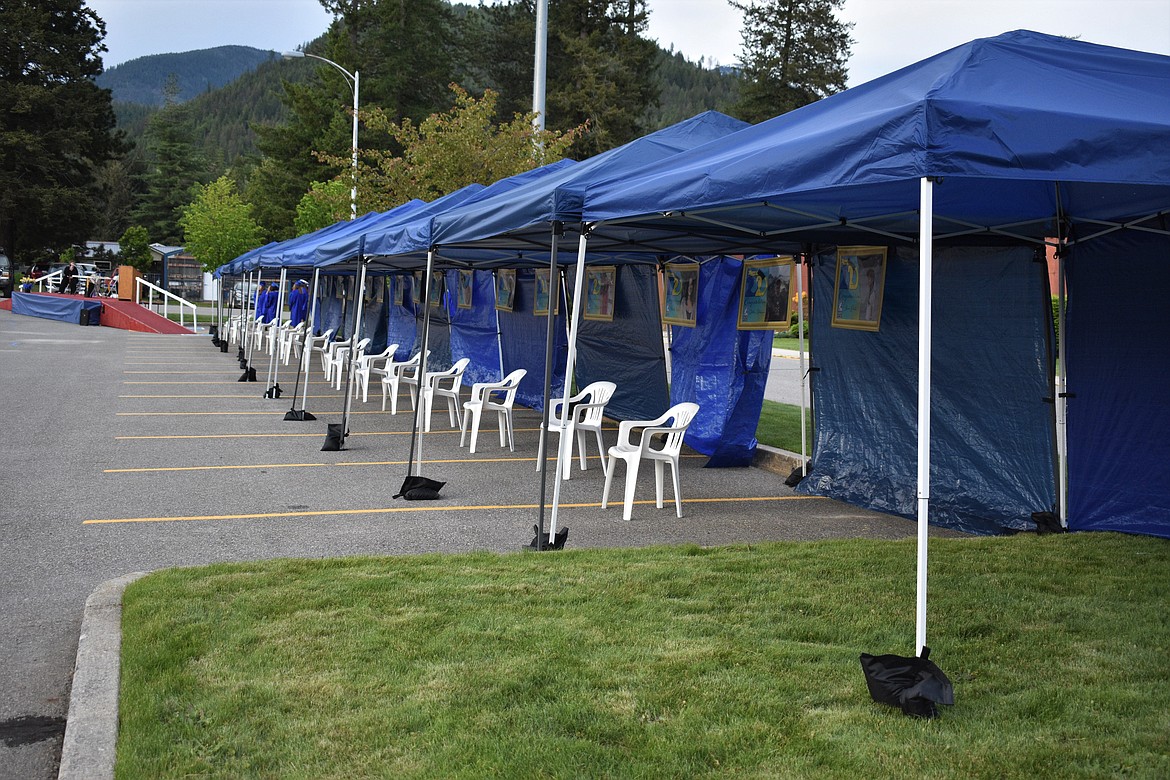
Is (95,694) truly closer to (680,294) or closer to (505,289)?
(680,294)

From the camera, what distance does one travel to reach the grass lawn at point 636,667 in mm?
3668

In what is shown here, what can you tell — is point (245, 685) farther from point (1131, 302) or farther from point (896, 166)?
point (1131, 302)

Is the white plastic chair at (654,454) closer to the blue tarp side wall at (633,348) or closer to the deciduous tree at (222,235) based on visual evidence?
the blue tarp side wall at (633,348)

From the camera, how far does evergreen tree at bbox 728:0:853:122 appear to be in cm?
4556

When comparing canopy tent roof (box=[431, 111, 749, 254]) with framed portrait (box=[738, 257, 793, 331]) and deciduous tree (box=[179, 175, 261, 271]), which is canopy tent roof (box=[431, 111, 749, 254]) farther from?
deciduous tree (box=[179, 175, 261, 271])

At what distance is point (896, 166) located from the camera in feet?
13.5

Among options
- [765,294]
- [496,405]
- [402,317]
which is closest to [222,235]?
[402,317]

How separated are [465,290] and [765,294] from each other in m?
8.46

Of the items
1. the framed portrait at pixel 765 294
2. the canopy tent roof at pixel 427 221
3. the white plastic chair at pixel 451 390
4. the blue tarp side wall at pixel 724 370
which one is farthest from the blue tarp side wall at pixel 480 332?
the framed portrait at pixel 765 294

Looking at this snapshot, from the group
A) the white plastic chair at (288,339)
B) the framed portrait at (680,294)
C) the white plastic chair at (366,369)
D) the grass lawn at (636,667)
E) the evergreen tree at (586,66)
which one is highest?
the evergreen tree at (586,66)

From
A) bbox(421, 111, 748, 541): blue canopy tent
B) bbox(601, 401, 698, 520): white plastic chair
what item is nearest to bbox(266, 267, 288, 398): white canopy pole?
bbox(421, 111, 748, 541): blue canopy tent

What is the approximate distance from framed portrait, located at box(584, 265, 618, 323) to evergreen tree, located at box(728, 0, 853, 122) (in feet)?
112

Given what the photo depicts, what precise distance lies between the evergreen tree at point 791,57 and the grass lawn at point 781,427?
31.7m

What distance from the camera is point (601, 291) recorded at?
43.6 ft
